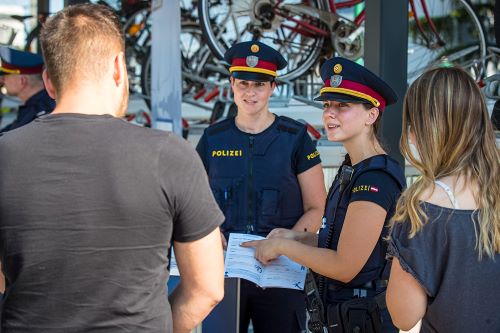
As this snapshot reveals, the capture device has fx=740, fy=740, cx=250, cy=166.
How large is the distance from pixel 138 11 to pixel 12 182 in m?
6.86

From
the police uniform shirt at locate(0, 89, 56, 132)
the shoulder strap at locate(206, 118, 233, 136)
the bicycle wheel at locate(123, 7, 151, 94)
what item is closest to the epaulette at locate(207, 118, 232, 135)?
the shoulder strap at locate(206, 118, 233, 136)

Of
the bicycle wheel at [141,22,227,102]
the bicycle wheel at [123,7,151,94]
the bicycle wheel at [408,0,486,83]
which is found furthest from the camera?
the bicycle wheel at [123,7,151,94]

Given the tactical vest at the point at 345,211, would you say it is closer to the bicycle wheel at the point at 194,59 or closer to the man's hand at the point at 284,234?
the man's hand at the point at 284,234

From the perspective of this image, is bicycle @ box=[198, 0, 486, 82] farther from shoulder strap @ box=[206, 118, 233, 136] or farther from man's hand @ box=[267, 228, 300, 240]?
man's hand @ box=[267, 228, 300, 240]

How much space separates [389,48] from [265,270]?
1862mm

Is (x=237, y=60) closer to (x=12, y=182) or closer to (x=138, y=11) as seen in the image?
(x=12, y=182)

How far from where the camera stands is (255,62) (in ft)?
10.5

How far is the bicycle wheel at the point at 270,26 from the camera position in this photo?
6.91m

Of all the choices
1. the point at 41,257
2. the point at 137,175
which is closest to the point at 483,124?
the point at 137,175

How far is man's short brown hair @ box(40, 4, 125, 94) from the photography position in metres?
1.59

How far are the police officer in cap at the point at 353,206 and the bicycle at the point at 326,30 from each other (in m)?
4.22

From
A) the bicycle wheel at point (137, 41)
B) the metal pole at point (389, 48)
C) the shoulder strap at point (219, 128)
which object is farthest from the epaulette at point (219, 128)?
the bicycle wheel at point (137, 41)

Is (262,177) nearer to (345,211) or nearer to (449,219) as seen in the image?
(345,211)

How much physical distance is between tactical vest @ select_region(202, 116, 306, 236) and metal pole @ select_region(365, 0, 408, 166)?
104cm
